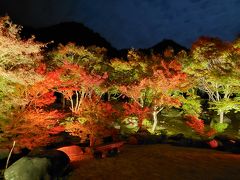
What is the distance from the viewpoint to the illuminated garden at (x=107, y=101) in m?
13.7

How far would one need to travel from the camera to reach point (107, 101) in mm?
24000

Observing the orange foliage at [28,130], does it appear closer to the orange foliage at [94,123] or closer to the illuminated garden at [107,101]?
the illuminated garden at [107,101]

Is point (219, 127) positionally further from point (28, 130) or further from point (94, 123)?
point (28, 130)

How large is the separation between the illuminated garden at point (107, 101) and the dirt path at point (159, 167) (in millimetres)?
609

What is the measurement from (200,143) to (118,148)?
7022 millimetres

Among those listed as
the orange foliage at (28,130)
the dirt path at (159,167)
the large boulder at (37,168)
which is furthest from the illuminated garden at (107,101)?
the dirt path at (159,167)

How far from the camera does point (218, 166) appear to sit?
13.6 metres

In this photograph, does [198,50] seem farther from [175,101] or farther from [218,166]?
[218,166]

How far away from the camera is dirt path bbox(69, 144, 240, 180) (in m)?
11.8

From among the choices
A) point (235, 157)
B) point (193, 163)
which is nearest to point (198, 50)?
point (235, 157)

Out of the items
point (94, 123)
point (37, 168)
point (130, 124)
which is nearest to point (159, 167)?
point (94, 123)

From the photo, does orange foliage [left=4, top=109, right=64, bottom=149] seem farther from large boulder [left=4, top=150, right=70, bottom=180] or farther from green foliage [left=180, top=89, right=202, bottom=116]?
green foliage [left=180, top=89, right=202, bottom=116]

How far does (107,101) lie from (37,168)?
13429 millimetres

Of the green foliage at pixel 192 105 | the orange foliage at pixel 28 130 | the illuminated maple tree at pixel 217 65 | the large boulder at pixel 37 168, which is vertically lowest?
the large boulder at pixel 37 168
